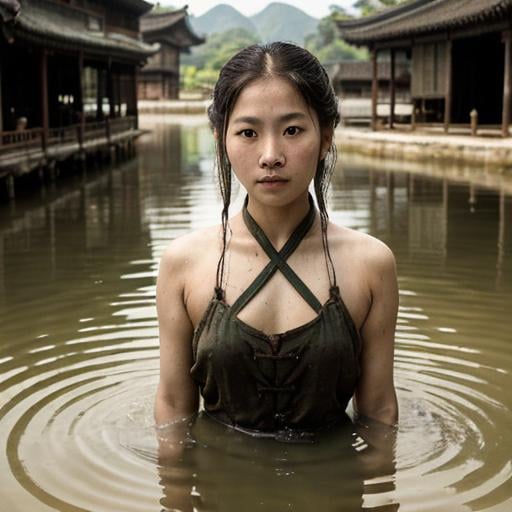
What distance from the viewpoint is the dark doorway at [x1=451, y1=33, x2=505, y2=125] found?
2756 cm

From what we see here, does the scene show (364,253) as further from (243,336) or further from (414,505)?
(414,505)

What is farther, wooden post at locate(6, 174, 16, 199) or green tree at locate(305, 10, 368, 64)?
green tree at locate(305, 10, 368, 64)

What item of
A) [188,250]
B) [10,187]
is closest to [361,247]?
[188,250]

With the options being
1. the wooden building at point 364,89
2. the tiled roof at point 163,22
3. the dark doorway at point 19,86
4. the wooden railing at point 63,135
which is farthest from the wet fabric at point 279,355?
the tiled roof at point 163,22

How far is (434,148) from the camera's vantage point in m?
23.2

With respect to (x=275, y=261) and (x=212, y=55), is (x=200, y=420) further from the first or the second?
(x=212, y=55)

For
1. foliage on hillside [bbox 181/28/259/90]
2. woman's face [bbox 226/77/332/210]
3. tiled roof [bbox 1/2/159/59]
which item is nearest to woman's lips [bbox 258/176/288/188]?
woman's face [bbox 226/77/332/210]

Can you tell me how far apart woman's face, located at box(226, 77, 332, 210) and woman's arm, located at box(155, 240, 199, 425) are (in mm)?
458

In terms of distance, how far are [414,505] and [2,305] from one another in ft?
14.9

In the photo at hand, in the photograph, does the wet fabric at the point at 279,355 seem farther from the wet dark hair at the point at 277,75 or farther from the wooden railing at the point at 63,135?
the wooden railing at the point at 63,135

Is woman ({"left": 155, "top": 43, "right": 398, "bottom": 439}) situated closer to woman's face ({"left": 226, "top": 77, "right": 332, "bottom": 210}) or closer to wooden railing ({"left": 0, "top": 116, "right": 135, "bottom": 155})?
woman's face ({"left": 226, "top": 77, "right": 332, "bottom": 210})

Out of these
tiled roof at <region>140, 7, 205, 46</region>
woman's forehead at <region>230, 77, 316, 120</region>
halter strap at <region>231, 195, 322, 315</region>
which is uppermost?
tiled roof at <region>140, 7, 205, 46</region>

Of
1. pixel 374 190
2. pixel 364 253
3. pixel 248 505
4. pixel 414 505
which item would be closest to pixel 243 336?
pixel 364 253

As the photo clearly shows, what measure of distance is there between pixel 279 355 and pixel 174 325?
419mm
